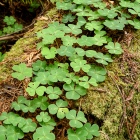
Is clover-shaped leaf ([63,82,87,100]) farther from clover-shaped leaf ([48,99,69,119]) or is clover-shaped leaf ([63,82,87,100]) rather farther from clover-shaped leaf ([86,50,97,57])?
clover-shaped leaf ([86,50,97,57])

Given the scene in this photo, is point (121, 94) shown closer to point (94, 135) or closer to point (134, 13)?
point (94, 135)

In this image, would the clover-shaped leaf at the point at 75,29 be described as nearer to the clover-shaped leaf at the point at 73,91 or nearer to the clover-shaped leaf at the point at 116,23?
the clover-shaped leaf at the point at 116,23

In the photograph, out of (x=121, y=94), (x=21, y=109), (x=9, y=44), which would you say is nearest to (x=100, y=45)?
(x=121, y=94)

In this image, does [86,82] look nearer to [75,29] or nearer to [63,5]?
[75,29]

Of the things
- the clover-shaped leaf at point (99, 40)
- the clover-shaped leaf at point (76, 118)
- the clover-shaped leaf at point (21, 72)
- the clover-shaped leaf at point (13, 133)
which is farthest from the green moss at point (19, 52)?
the clover-shaped leaf at point (76, 118)

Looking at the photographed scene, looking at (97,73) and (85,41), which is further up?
(85,41)

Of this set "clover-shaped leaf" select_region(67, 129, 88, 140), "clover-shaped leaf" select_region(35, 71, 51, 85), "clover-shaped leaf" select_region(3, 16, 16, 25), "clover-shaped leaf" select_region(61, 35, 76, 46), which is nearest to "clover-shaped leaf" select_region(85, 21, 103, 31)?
"clover-shaped leaf" select_region(61, 35, 76, 46)

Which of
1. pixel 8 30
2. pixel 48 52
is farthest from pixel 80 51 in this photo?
pixel 8 30
